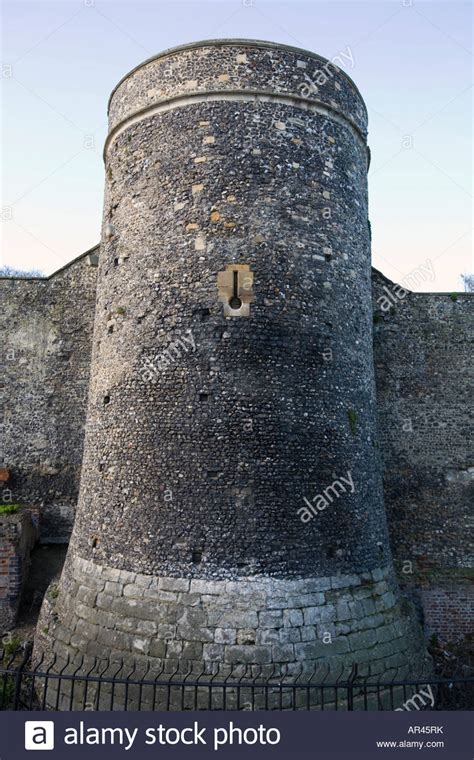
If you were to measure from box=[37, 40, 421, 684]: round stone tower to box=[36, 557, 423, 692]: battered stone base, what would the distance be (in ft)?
0.08

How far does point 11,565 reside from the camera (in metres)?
9.87

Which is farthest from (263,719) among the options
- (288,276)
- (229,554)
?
(288,276)

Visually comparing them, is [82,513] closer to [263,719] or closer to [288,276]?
[263,719]

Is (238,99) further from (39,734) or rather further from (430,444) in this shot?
(39,734)

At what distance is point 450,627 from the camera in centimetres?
1135

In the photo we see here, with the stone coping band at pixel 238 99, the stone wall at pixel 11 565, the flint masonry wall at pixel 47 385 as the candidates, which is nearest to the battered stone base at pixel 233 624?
the stone wall at pixel 11 565

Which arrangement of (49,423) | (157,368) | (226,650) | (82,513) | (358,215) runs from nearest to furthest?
(226,650) → (157,368) → (82,513) → (358,215) → (49,423)

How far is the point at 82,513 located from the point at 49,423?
15.0 feet

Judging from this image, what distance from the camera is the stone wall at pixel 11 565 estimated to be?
31.7 feet

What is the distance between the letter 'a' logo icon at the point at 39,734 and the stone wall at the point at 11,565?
171 inches

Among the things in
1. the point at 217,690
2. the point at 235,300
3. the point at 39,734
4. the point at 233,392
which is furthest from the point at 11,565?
the point at 235,300

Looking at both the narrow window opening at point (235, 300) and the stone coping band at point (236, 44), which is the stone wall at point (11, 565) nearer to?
the narrow window opening at point (235, 300)

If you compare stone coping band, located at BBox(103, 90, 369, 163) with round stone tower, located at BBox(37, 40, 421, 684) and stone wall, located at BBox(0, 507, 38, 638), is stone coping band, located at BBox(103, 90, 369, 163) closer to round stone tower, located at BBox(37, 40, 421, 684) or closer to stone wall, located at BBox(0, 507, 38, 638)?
round stone tower, located at BBox(37, 40, 421, 684)

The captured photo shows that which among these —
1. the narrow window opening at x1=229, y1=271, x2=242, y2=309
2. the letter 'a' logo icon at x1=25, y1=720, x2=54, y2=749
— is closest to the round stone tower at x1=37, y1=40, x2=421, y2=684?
the narrow window opening at x1=229, y1=271, x2=242, y2=309
